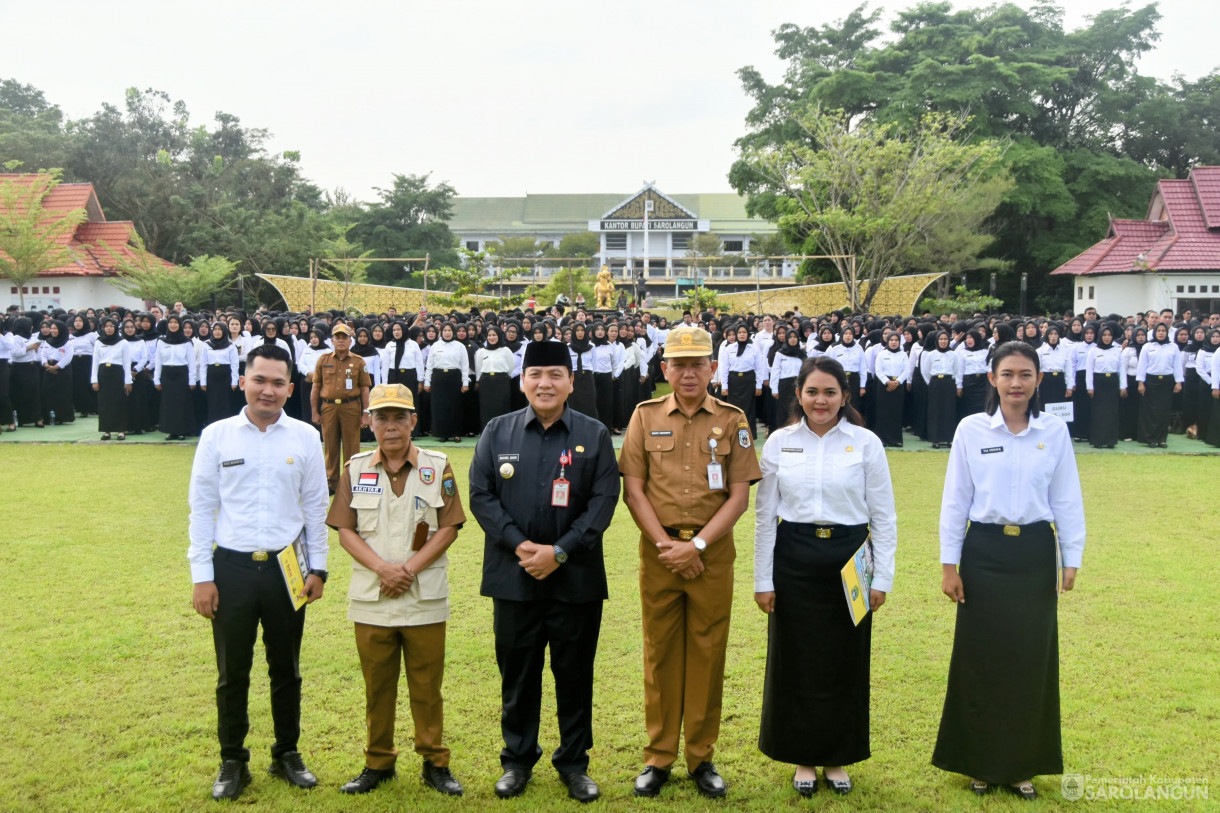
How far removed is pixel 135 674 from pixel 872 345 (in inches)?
486

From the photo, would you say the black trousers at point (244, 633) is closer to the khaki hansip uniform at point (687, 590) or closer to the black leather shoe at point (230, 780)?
the black leather shoe at point (230, 780)

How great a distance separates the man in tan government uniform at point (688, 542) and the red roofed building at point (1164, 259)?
2734cm

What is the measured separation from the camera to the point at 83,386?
1691 centimetres

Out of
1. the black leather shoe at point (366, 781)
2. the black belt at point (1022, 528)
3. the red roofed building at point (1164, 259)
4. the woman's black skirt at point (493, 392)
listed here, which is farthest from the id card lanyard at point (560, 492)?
the red roofed building at point (1164, 259)

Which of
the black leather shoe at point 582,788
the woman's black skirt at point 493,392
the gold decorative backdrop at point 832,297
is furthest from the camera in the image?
the gold decorative backdrop at point 832,297

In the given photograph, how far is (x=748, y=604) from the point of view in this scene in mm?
6566

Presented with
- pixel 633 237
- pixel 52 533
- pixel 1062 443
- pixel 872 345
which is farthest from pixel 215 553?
pixel 633 237

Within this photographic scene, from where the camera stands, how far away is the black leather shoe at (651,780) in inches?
155

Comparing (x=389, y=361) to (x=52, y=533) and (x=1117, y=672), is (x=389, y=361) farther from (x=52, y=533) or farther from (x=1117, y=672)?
(x=1117, y=672)

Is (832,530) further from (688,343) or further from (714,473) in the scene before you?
(688,343)

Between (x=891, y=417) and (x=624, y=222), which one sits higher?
(x=624, y=222)

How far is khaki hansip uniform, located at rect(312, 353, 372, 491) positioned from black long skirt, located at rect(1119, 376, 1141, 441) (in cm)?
1131

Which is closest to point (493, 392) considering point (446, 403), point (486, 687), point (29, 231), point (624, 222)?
point (446, 403)

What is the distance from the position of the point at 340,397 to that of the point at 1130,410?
1170 cm
